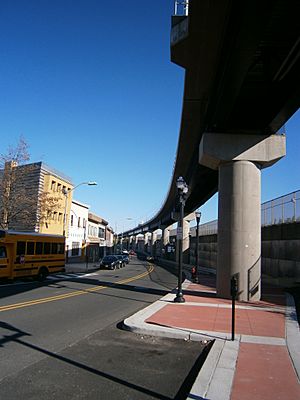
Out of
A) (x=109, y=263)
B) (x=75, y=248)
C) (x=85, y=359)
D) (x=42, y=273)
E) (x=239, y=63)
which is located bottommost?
(x=85, y=359)

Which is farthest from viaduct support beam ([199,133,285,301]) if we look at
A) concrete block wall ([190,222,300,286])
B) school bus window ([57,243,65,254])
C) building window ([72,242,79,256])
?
building window ([72,242,79,256])

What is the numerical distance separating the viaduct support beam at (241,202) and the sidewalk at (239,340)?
1.10 meters

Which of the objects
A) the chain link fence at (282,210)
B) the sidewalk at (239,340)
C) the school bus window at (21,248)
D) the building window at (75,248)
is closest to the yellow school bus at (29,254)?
the school bus window at (21,248)

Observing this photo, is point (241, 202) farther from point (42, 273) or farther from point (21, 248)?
point (42, 273)

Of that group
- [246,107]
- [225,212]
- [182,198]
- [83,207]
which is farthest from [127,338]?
[83,207]

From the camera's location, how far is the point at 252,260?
17.4 meters

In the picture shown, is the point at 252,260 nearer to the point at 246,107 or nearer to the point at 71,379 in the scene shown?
the point at 246,107

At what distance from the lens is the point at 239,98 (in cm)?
1557

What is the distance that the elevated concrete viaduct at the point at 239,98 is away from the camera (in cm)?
1107

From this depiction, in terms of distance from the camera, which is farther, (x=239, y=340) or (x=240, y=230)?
(x=240, y=230)

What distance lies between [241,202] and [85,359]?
11.6 metres

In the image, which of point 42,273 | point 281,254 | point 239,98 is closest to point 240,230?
point 239,98

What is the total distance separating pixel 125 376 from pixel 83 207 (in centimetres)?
5390

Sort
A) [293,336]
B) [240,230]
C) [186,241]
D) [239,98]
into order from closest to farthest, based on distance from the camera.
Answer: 1. [293,336]
2. [239,98]
3. [240,230]
4. [186,241]
